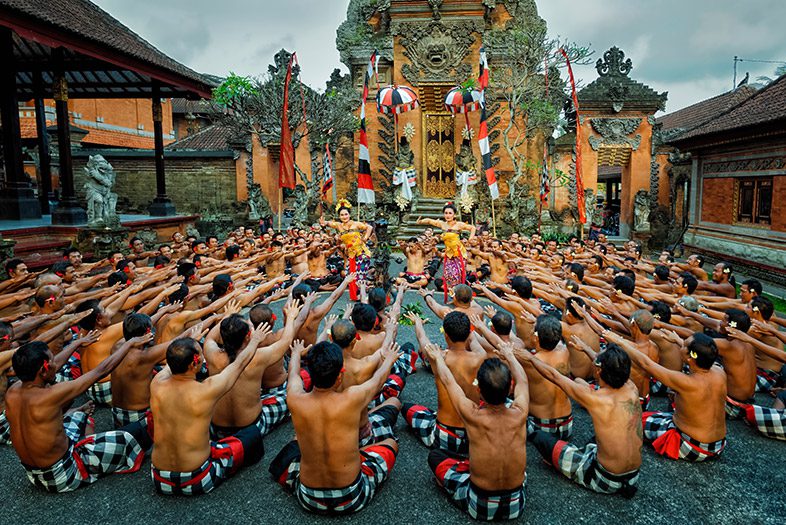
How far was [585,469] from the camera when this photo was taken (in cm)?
426

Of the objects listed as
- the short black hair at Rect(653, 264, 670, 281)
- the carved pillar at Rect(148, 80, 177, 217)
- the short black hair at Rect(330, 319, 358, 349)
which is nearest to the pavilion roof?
the carved pillar at Rect(148, 80, 177, 217)

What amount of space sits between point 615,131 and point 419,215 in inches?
349

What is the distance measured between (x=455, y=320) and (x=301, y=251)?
802cm

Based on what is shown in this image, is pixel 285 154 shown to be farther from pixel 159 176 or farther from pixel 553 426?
pixel 553 426

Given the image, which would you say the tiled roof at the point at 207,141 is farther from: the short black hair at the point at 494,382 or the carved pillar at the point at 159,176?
the short black hair at the point at 494,382

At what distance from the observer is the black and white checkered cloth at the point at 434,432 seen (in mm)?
4754

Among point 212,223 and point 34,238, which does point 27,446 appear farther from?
point 212,223

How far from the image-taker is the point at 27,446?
402cm

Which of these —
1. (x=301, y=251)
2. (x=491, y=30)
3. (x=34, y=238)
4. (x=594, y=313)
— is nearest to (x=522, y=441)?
(x=594, y=313)

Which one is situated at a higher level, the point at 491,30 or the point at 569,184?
the point at 491,30

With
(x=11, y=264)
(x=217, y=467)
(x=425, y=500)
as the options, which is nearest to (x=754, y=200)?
(x=425, y=500)

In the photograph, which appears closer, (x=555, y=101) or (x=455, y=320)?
(x=455, y=320)

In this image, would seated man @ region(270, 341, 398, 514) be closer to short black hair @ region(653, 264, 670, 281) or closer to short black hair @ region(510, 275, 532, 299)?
short black hair @ region(510, 275, 532, 299)

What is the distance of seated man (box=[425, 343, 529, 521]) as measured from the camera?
365 cm
